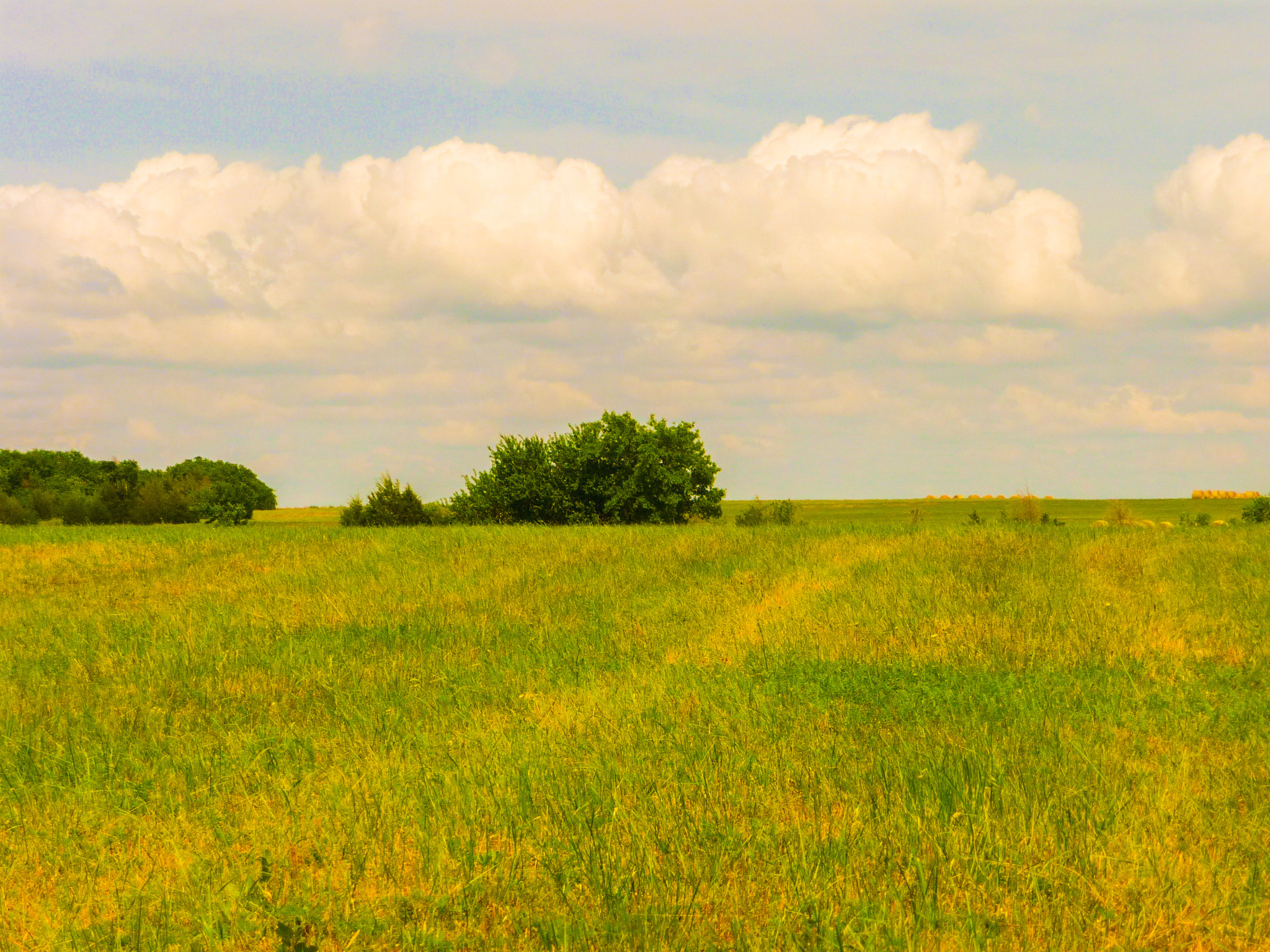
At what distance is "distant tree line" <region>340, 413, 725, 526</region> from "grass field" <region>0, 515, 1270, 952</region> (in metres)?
27.2

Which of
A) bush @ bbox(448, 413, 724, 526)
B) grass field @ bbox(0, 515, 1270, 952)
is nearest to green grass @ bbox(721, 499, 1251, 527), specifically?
bush @ bbox(448, 413, 724, 526)

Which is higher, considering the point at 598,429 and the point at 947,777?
the point at 598,429

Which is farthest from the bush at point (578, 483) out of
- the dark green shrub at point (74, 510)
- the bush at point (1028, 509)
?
the dark green shrub at point (74, 510)

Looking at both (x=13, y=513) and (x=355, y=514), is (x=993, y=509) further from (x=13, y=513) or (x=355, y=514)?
(x=13, y=513)

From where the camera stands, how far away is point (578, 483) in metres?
49.4

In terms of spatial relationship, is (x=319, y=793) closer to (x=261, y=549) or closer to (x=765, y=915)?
(x=765, y=915)

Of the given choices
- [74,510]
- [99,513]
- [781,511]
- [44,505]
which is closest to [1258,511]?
[781,511]

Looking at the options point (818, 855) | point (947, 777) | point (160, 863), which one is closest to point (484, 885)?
point (818, 855)

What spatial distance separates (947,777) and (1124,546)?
59.0ft

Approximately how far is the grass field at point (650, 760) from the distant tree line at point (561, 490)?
89.1 ft

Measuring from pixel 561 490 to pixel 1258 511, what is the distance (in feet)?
Result: 143

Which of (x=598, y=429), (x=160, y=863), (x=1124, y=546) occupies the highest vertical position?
(x=598, y=429)

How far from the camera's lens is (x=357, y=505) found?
48438 millimetres

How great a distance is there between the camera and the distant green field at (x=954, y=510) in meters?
85.1
